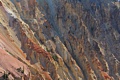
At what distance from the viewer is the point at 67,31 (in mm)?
57062

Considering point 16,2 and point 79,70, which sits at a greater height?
point 16,2

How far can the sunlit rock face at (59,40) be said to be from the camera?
3566 cm

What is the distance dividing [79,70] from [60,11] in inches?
647

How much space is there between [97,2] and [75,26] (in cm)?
2024

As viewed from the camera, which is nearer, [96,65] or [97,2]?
[96,65]

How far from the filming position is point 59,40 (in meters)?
51.4

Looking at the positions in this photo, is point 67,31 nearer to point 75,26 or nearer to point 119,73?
point 75,26

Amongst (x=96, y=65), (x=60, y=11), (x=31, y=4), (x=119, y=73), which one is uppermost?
(x=31, y=4)

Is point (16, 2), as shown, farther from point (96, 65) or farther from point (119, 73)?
point (119, 73)

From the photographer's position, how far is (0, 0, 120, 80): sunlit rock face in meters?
35.7

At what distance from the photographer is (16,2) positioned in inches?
1934

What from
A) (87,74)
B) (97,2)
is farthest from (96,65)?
(97,2)

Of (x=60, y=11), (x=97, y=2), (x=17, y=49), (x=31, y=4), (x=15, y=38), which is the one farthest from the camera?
(x=97, y=2)

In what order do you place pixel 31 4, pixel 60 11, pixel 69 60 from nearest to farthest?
1. pixel 69 60
2. pixel 31 4
3. pixel 60 11
